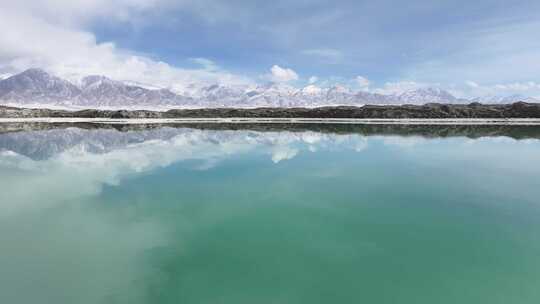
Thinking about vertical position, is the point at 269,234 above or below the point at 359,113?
below

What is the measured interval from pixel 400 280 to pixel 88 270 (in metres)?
4.75

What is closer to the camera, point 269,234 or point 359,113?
point 269,234

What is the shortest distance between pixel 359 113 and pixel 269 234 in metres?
52.4

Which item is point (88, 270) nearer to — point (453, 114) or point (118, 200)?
point (118, 200)

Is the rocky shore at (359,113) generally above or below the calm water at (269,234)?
above

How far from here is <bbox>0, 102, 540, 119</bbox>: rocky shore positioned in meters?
51.2

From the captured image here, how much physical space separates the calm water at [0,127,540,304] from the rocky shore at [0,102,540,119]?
41.8 meters

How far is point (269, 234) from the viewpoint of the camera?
22.5 feet

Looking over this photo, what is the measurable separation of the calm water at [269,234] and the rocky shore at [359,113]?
41.8m

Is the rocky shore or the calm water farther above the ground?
the rocky shore

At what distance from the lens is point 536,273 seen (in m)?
5.29

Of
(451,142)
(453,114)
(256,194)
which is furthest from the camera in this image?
(453,114)

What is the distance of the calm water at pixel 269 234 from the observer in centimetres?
488

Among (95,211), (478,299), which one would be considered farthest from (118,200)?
(478,299)
